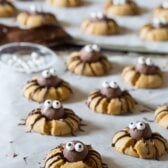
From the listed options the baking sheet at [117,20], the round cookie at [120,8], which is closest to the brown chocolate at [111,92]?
the baking sheet at [117,20]

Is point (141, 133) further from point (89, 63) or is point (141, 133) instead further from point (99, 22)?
point (99, 22)

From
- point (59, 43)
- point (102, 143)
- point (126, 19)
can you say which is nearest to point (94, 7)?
point (126, 19)

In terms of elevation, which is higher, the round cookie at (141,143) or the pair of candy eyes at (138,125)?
the pair of candy eyes at (138,125)

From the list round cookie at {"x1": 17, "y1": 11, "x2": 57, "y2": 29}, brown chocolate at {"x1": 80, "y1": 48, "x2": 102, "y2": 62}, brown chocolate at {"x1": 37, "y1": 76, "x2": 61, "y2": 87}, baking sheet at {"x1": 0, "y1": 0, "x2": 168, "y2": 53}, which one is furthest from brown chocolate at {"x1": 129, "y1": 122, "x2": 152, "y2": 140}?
round cookie at {"x1": 17, "y1": 11, "x2": 57, "y2": 29}

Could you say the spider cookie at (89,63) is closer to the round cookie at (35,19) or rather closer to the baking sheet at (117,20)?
the baking sheet at (117,20)

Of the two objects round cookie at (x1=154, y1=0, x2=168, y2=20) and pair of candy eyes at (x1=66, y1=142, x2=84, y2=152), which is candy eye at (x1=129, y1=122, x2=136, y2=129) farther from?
round cookie at (x1=154, y1=0, x2=168, y2=20)

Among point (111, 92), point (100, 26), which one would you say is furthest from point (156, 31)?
point (111, 92)
